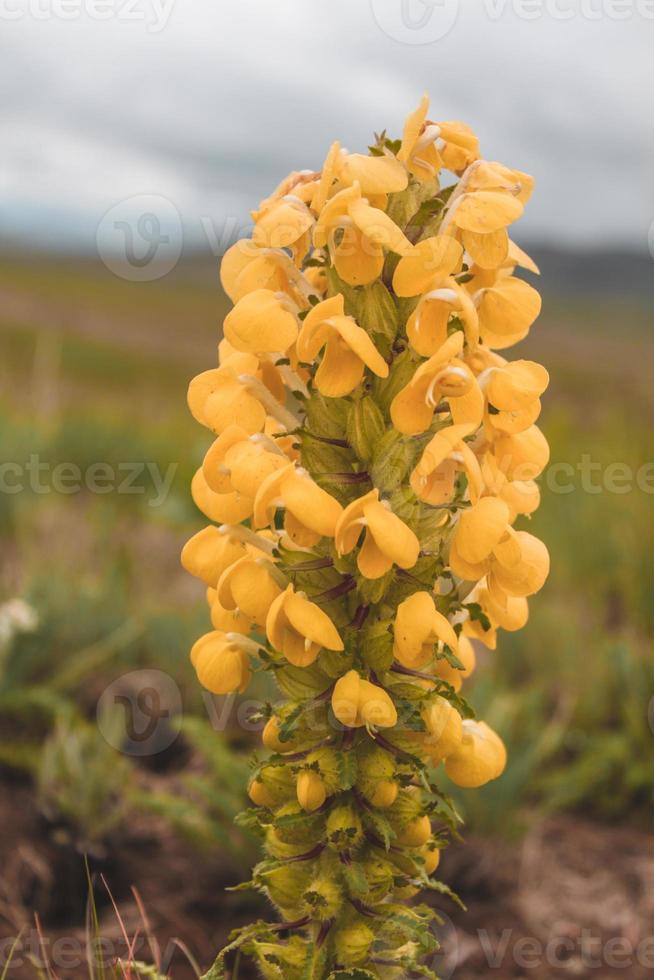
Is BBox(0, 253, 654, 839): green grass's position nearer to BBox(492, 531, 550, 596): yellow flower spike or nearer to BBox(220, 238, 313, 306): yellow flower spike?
BBox(492, 531, 550, 596): yellow flower spike

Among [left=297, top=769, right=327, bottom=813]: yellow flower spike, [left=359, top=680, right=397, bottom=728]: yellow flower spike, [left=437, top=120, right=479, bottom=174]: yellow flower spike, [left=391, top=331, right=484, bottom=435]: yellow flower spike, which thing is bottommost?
[left=297, top=769, right=327, bottom=813]: yellow flower spike

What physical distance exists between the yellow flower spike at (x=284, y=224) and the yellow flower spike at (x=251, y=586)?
0.58m

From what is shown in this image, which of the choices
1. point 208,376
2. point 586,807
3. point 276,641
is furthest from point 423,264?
point 586,807

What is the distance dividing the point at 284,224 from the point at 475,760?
3.43 feet

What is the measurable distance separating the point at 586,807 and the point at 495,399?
251cm

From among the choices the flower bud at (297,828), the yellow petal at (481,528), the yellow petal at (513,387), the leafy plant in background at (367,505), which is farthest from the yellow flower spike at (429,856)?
the yellow petal at (513,387)

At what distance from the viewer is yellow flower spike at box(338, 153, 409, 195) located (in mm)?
1571

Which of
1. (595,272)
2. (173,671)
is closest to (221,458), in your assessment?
(173,671)

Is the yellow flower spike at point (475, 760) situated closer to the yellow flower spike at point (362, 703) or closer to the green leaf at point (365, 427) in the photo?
the yellow flower spike at point (362, 703)

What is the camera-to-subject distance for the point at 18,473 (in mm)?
5652

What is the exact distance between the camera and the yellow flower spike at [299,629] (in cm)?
154

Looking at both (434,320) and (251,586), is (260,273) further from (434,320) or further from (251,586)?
(251,586)

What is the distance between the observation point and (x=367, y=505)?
1.52m

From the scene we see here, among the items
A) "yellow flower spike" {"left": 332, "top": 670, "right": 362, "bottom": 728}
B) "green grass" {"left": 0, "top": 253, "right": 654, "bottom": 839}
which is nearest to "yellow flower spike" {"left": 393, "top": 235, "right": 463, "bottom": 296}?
"yellow flower spike" {"left": 332, "top": 670, "right": 362, "bottom": 728}
